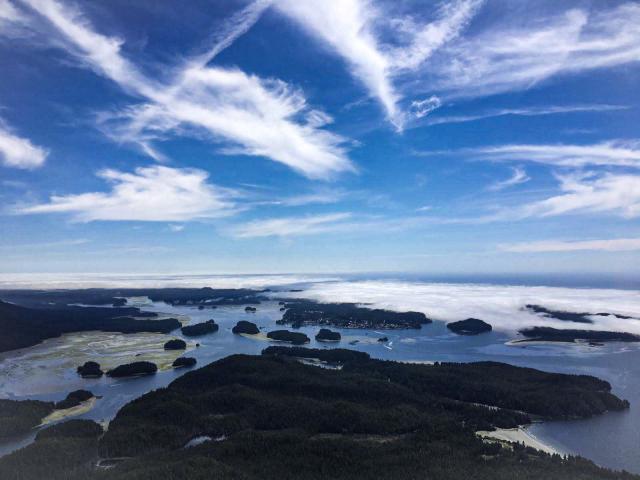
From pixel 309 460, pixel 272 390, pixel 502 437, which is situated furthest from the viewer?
pixel 272 390

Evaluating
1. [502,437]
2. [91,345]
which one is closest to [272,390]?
[502,437]

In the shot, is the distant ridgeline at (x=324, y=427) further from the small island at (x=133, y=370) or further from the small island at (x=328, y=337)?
the small island at (x=328, y=337)

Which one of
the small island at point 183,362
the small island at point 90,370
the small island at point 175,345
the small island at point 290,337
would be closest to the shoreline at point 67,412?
the small island at point 90,370

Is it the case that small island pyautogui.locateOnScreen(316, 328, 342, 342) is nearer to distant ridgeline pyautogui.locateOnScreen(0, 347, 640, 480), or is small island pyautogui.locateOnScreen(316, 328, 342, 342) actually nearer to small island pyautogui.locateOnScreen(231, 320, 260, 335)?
small island pyautogui.locateOnScreen(231, 320, 260, 335)

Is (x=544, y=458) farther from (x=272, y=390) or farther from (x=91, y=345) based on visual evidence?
(x=91, y=345)

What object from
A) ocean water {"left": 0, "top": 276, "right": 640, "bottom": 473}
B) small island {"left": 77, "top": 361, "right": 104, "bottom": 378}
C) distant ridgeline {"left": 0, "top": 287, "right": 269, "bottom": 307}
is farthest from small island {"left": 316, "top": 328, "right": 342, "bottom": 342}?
distant ridgeline {"left": 0, "top": 287, "right": 269, "bottom": 307}

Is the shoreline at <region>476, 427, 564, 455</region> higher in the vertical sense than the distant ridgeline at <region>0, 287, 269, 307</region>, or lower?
lower
